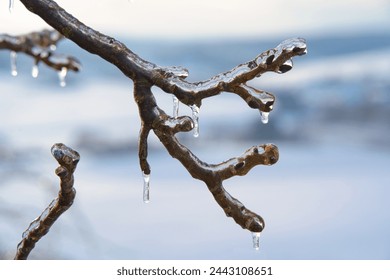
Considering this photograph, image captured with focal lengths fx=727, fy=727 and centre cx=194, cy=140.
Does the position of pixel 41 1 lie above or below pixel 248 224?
above

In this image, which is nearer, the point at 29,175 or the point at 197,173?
the point at 197,173

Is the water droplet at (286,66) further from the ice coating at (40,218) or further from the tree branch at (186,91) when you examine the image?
the ice coating at (40,218)

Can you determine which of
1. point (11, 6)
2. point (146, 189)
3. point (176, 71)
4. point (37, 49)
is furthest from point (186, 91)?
point (37, 49)

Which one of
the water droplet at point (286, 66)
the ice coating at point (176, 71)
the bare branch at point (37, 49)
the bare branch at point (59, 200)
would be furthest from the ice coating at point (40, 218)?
the bare branch at point (37, 49)

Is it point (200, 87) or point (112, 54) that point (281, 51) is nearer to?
point (200, 87)

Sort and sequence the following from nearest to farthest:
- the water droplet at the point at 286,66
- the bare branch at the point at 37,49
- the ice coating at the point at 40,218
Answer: the water droplet at the point at 286,66, the ice coating at the point at 40,218, the bare branch at the point at 37,49
